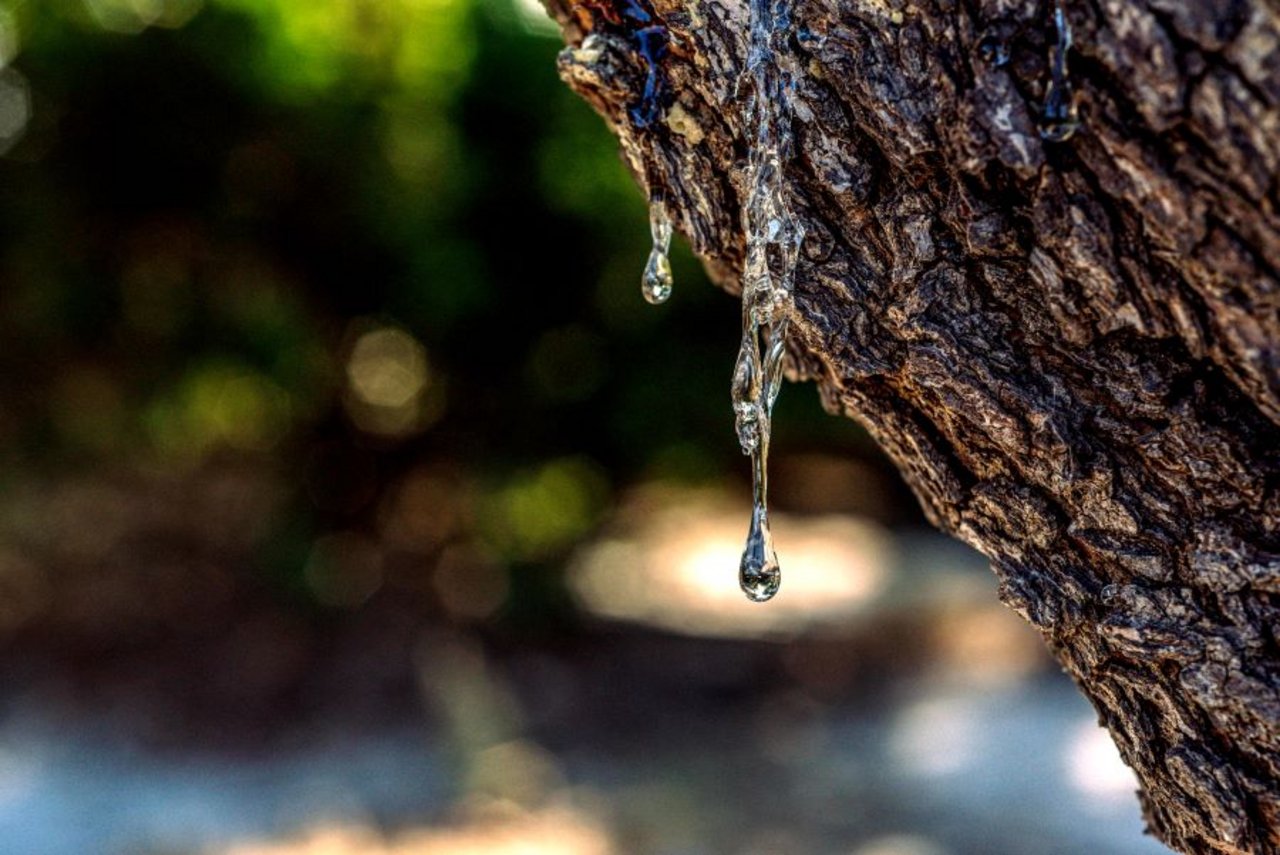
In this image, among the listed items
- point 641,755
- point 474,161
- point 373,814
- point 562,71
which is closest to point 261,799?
point 373,814

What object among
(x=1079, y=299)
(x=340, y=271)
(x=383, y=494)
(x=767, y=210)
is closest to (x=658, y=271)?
(x=767, y=210)

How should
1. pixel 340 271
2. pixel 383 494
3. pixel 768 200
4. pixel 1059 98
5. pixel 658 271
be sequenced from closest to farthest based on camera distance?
pixel 1059 98 → pixel 768 200 → pixel 658 271 → pixel 340 271 → pixel 383 494

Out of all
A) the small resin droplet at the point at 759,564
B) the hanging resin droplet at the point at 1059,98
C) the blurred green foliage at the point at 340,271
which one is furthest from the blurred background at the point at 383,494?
the hanging resin droplet at the point at 1059,98

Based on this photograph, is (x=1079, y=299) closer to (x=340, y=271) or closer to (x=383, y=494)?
(x=340, y=271)

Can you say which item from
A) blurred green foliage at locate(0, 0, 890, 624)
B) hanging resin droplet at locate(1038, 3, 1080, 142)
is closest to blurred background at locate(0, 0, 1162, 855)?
blurred green foliage at locate(0, 0, 890, 624)

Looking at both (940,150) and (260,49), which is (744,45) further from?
(260,49)

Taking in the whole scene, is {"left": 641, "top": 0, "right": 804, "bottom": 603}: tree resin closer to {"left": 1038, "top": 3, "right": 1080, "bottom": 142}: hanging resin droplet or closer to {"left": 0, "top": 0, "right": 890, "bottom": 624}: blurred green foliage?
{"left": 1038, "top": 3, "right": 1080, "bottom": 142}: hanging resin droplet

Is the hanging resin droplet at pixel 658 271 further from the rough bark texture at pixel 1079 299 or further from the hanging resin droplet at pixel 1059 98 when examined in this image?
the hanging resin droplet at pixel 1059 98

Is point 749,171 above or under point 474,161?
under
